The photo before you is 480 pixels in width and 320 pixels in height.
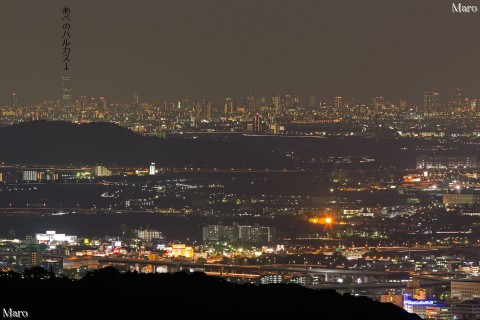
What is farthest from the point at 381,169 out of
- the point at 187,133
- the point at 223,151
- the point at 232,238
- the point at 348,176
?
the point at 232,238

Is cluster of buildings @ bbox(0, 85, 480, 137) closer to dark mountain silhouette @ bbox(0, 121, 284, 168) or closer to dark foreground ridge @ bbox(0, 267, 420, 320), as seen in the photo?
dark mountain silhouette @ bbox(0, 121, 284, 168)

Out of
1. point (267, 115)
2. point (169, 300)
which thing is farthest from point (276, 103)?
point (169, 300)

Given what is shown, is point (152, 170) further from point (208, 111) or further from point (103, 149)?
point (208, 111)

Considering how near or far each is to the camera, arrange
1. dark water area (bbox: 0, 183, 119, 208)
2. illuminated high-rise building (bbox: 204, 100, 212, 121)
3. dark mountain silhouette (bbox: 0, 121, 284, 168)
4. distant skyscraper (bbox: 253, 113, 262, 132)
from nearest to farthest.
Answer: dark water area (bbox: 0, 183, 119, 208)
dark mountain silhouette (bbox: 0, 121, 284, 168)
distant skyscraper (bbox: 253, 113, 262, 132)
illuminated high-rise building (bbox: 204, 100, 212, 121)

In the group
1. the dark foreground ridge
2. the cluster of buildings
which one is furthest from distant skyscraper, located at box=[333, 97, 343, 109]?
the dark foreground ridge

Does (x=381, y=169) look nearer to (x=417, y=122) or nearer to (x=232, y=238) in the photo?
(x=417, y=122)
